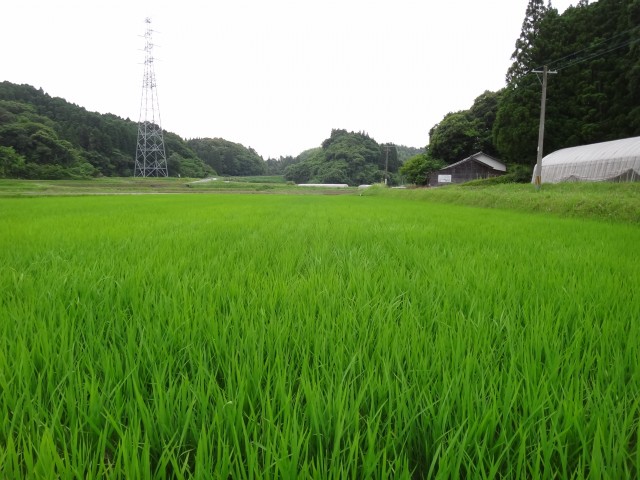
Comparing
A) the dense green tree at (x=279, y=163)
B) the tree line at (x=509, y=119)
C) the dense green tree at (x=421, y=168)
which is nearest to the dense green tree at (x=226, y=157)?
the tree line at (x=509, y=119)

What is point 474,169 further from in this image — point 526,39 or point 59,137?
point 59,137

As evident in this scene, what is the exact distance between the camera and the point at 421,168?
34344mm

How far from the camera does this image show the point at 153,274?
1.88 m

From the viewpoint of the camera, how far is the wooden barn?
99.5 ft

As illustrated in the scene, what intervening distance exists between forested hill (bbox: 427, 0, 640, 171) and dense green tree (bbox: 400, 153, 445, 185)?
10064mm

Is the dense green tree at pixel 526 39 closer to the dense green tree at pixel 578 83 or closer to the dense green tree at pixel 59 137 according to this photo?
the dense green tree at pixel 578 83

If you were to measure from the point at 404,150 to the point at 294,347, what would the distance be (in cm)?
10881

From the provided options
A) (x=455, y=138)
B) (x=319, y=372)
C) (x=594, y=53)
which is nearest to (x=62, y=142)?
(x=455, y=138)

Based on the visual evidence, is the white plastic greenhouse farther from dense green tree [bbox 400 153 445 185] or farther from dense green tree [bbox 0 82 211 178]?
dense green tree [bbox 0 82 211 178]

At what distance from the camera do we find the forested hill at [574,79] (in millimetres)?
18203

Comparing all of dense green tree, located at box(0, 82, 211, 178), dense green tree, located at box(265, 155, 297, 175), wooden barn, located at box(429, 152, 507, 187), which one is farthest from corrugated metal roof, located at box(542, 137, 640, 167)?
dense green tree, located at box(265, 155, 297, 175)

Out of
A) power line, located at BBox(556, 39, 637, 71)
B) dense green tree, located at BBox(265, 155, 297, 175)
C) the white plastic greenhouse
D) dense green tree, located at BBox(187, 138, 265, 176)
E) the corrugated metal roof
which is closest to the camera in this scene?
the white plastic greenhouse

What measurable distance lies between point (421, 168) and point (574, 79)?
15.1 m

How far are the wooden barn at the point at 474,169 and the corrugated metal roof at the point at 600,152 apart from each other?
10668mm
